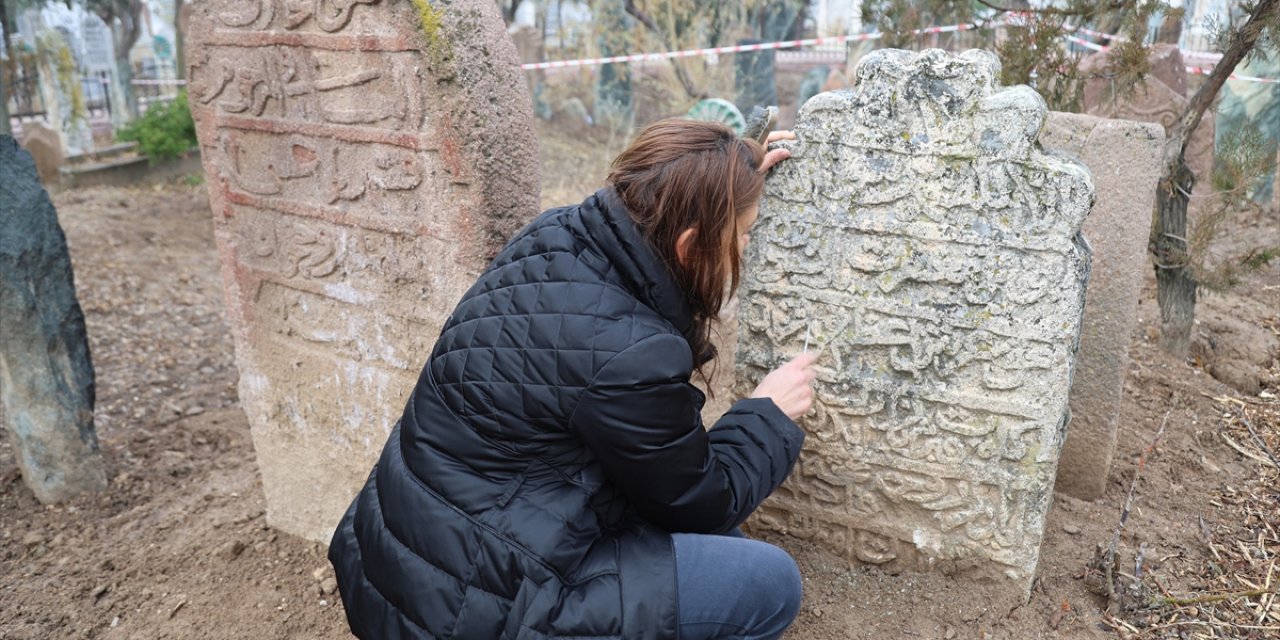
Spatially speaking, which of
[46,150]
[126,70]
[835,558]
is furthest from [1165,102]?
[126,70]

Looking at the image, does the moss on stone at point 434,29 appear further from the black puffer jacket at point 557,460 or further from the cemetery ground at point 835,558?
the cemetery ground at point 835,558

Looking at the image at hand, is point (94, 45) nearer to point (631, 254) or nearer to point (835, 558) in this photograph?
point (835, 558)

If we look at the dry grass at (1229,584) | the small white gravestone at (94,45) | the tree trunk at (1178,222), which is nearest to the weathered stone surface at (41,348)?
the dry grass at (1229,584)

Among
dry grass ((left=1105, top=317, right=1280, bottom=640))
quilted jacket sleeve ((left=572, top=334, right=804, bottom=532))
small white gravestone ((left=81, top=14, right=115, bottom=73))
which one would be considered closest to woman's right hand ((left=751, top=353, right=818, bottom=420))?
A: quilted jacket sleeve ((left=572, top=334, right=804, bottom=532))

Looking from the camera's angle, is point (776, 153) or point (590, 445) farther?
point (776, 153)

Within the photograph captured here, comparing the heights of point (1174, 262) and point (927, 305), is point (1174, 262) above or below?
below

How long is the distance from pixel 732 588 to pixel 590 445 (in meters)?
0.44

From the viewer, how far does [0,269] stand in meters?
3.35

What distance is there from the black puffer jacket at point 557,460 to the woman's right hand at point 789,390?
338 millimetres

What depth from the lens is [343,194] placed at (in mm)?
2781

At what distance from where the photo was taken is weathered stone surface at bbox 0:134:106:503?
3389mm

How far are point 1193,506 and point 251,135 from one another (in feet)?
10.1

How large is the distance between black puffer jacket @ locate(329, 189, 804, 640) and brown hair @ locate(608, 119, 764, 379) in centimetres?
4

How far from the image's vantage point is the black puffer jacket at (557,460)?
173 centimetres
